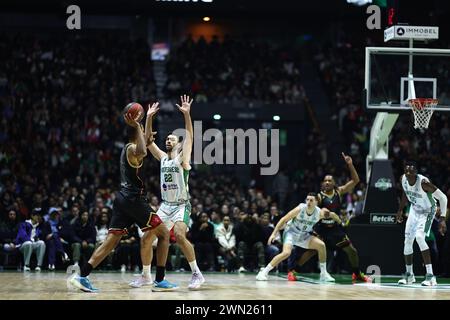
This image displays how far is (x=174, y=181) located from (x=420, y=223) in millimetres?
4972

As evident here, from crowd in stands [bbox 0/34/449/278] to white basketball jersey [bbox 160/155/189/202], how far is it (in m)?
6.38

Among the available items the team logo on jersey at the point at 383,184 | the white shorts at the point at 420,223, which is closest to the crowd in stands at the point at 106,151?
the team logo on jersey at the point at 383,184

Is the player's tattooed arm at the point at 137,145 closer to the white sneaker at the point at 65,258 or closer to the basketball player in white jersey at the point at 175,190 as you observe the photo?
the basketball player in white jersey at the point at 175,190

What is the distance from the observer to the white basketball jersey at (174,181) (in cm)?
1127

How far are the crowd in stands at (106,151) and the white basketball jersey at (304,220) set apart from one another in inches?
117

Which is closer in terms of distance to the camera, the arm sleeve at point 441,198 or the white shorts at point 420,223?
the arm sleeve at point 441,198

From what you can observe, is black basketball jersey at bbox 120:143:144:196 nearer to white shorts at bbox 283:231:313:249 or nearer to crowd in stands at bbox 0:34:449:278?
white shorts at bbox 283:231:313:249

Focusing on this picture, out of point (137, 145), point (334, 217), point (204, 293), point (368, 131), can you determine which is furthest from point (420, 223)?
point (368, 131)

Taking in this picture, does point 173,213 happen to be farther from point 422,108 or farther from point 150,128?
point 422,108

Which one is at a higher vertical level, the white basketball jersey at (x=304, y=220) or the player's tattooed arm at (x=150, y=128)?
the player's tattooed arm at (x=150, y=128)

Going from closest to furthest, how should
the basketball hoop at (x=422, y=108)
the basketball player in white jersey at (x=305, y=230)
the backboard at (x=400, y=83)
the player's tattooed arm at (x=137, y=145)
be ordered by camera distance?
the player's tattooed arm at (x=137, y=145), the basketball player in white jersey at (x=305, y=230), the basketball hoop at (x=422, y=108), the backboard at (x=400, y=83)

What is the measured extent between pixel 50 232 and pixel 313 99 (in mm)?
14714

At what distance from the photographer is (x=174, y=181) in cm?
1133
